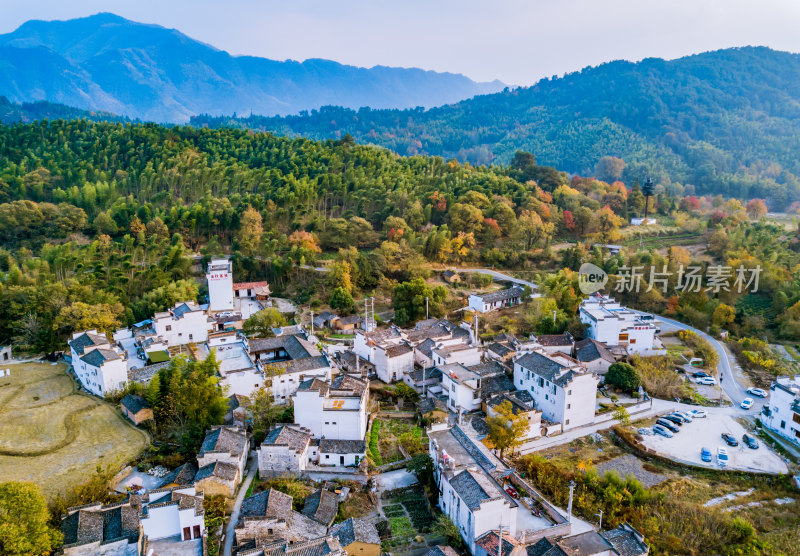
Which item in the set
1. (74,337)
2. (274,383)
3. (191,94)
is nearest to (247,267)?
(74,337)

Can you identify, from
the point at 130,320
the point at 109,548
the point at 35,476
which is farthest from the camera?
the point at 130,320

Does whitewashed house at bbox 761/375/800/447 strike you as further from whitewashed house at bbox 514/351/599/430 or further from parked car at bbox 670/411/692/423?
whitewashed house at bbox 514/351/599/430

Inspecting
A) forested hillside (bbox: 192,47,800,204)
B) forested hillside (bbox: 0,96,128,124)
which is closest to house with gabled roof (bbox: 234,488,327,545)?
forested hillside (bbox: 192,47,800,204)

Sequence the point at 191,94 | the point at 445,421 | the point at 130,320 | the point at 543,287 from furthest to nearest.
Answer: the point at 191,94
the point at 543,287
the point at 130,320
the point at 445,421

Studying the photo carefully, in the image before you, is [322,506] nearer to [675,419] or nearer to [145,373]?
[145,373]

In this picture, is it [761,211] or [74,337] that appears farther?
[761,211]

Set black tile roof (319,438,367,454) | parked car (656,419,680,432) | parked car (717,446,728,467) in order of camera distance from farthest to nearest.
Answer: parked car (656,419,680,432)
parked car (717,446,728,467)
black tile roof (319,438,367,454)

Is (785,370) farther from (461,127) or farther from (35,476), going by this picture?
(461,127)
